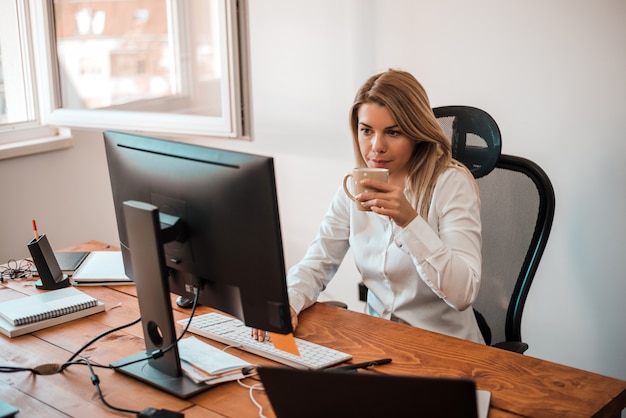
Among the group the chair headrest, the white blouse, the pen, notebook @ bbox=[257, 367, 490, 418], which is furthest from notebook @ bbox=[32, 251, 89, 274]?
notebook @ bbox=[257, 367, 490, 418]

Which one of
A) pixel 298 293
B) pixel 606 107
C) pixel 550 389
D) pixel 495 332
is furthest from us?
pixel 606 107

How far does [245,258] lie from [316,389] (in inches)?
13.6

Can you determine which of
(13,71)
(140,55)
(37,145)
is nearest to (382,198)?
(140,55)

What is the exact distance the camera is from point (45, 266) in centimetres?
192

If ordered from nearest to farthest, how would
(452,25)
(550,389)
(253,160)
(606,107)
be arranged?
(253,160) → (550,389) → (606,107) → (452,25)

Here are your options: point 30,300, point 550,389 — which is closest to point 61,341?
point 30,300

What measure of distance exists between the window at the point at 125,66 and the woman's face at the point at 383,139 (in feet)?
2.75

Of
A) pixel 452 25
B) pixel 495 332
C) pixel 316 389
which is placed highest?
pixel 452 25

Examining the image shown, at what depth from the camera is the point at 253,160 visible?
1.22 meters

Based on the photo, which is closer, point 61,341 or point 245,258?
point 245,258

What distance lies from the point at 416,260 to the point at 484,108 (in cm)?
107

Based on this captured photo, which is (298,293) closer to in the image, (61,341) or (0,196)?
(61,341)

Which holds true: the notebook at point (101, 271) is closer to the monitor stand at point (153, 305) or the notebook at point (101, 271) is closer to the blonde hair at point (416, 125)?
the monitor stand at point (153, 305)

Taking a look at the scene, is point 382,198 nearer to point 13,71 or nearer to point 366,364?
point 366,364
